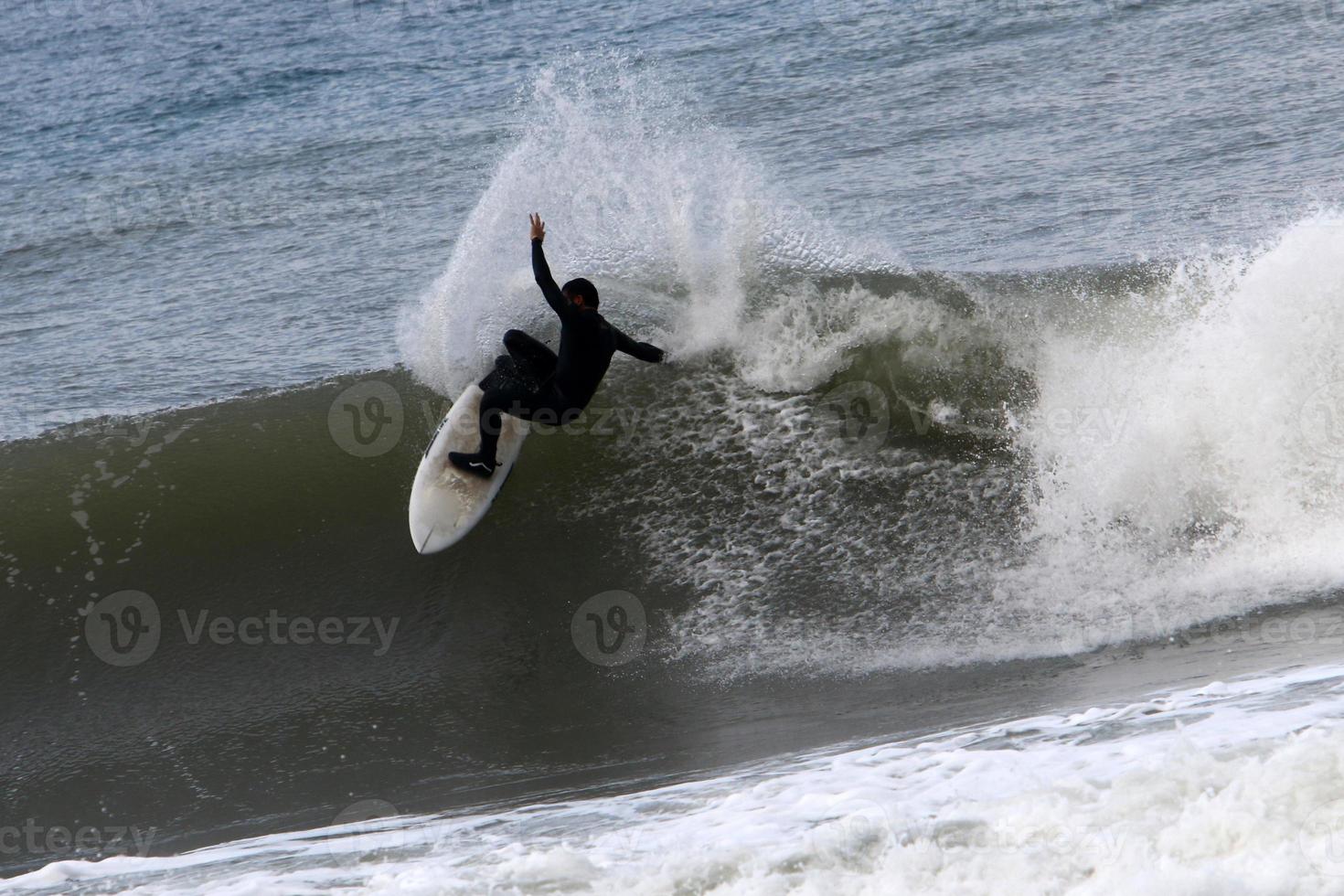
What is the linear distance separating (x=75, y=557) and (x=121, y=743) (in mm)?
1779

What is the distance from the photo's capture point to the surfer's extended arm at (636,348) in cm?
767

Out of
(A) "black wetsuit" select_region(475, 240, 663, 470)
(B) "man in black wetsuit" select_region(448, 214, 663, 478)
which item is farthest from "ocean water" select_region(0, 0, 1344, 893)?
(A) "black wetsuit" select_region(475, 240, 663, 470)

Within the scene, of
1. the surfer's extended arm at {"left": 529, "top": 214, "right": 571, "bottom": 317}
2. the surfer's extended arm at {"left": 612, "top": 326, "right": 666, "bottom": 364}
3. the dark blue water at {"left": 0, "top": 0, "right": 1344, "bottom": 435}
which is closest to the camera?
the surfer's extended arm at {"left": 529, "top": 214, "right": 571, "bottom": 317}

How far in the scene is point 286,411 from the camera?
9.62 metres

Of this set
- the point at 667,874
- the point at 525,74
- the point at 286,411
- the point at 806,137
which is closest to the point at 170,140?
the point at 525,74

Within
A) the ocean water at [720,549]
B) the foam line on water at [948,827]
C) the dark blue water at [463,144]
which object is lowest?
the foam line on water at [948,827]

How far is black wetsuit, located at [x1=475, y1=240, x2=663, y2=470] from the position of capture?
7.44m

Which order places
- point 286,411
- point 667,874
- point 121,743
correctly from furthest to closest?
point 286,411
point 121,743
point 667,874

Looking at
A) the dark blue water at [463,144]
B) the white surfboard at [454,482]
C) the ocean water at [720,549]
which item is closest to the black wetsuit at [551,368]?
the white surfboard at [454,482]

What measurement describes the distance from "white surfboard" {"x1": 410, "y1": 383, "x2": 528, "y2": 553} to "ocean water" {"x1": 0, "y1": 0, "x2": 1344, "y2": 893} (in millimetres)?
199

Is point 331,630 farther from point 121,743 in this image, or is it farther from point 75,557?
point 75,557

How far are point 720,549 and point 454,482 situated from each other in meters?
1.87

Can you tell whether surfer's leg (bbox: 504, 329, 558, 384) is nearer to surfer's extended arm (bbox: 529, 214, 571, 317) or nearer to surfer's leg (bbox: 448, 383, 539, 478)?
surfer's leg (bbox: 448, 383, 539, 478)

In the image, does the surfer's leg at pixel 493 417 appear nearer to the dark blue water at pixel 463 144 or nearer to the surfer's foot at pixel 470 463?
the surfer's foot at pixel 470 463
